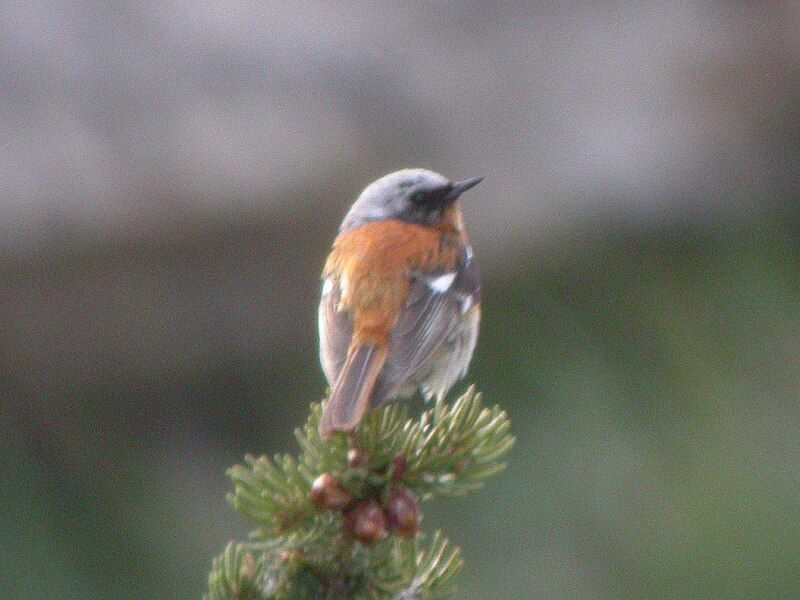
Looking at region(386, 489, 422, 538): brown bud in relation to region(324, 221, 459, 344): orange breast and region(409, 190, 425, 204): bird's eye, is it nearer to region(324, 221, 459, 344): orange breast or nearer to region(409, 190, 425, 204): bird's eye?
region(324, 221, 459, 344): orange breast

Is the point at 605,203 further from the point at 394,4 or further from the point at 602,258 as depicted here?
the point at 394,4

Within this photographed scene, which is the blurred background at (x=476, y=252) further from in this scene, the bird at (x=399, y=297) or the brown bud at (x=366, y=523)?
the brown bud at (x=366, y=523)

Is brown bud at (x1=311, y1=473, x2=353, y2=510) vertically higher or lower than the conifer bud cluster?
higher

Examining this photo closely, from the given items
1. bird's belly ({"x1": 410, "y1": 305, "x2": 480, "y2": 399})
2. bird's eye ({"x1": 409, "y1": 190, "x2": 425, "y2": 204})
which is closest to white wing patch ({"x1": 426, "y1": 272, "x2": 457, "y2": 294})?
bird's belly ({"x1": 410, "y1": 305, "x2": 480, "y2": 399})

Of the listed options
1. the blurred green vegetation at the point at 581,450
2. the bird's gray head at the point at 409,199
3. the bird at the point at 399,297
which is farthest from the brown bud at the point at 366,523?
the bird's gray head at the point at 409,199

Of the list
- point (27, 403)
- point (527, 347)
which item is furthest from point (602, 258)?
point (27, 403)
